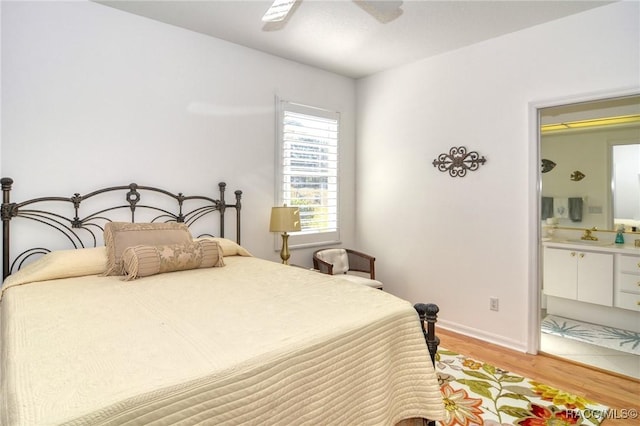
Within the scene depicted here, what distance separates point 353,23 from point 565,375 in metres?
3.13

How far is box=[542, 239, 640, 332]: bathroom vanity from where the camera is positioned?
337 centimetres

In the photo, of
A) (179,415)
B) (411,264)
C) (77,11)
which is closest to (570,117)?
(411,264)

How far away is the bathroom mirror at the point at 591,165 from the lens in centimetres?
314

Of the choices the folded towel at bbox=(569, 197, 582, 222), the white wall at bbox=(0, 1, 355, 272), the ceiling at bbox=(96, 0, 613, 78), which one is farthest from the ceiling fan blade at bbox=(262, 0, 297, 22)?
the folded towel at bbox=(569, 197, 582, 222)

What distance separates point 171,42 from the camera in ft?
9.71

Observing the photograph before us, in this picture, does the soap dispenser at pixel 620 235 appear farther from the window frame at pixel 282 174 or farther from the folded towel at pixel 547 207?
the window frame at pixel 282 174

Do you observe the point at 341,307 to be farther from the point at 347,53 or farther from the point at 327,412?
the point at 347,53

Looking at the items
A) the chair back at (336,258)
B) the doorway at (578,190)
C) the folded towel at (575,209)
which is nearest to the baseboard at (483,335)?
the doorway at (578,190)

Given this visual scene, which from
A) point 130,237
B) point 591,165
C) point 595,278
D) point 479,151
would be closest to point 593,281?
point 595,278

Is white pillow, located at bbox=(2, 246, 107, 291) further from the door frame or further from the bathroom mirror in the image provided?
the bathroom mirror

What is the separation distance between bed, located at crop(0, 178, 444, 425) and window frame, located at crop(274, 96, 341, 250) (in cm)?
131

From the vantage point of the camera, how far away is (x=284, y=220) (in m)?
3.36

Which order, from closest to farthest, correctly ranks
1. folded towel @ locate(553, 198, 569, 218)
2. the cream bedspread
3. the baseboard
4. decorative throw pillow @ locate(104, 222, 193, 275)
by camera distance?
the cream bedspread → decorative throw pillow @ locate(104, 222, 193, 275) → the baseboard → folded towel @ locate(553, 198, 569, 218)

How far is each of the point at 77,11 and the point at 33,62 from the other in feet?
1.61
